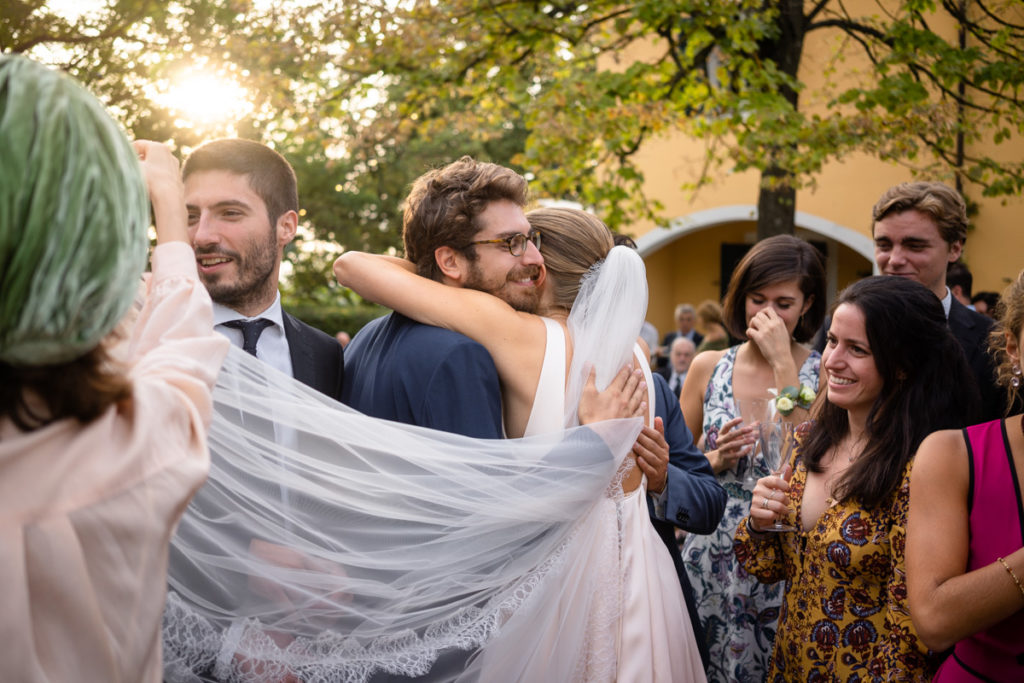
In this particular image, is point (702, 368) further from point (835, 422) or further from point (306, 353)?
point (306, 353)

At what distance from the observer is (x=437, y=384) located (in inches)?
93.3

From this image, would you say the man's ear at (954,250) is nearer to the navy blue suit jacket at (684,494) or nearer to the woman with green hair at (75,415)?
the navy blue suit jacket at (684,494)

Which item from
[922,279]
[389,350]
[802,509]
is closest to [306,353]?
[389,350]

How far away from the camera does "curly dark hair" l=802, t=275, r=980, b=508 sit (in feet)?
9.09

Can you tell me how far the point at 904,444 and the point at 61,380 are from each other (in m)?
2.37

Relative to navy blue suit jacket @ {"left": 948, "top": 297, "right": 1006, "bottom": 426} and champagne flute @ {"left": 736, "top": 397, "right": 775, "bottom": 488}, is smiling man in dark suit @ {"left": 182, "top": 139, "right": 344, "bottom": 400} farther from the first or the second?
navy blue suit jacket @ {"left": 948, "top": 297, "right": 1006, "bottom": 426}

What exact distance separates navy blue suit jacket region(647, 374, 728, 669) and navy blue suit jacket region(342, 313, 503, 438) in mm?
798

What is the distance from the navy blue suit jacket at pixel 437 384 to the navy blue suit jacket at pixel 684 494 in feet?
2.62

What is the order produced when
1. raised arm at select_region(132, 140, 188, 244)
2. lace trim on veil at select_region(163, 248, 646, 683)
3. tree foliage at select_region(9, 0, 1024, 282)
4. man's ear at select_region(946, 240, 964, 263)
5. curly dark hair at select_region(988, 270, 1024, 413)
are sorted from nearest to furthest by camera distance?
raised arm at select_region(132, 140, 188, 244)
lace trim on veil at select_region(163, 248, 646, 683)
curly dark hair at select_region(988, 270, 1024, 413)
man's ear at select_region(946, 240, 964, 263)
tree foliage at select_region(9, 0, 1024, 282)

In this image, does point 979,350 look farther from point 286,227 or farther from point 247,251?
point 247,251

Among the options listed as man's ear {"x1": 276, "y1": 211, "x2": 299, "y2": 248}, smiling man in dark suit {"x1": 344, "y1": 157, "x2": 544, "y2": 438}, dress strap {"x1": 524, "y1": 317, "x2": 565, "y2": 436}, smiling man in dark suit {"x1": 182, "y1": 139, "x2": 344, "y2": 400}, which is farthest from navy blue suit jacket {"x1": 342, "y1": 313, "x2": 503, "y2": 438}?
man's ear {"x1": 276, "y1": 211, "x2": 299, "y2": 248}

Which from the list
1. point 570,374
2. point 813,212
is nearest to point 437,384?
point 570,374

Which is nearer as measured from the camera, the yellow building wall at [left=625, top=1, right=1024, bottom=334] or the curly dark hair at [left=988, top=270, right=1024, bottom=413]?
the curly dark hair at [left=988, top=270, right=1024, bottom=413]

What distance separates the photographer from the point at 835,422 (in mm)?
3139
